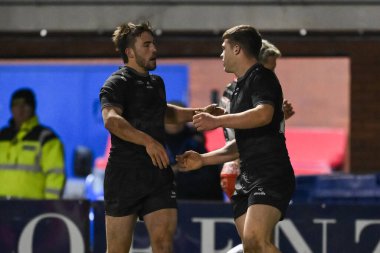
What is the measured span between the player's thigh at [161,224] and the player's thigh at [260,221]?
22.3 inches

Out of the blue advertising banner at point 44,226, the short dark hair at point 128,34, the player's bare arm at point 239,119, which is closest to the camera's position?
the player's bare arm at point 239,119

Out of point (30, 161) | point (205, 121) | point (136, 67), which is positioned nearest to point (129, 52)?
point (136, 67)

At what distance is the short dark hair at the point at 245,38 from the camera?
347 inches

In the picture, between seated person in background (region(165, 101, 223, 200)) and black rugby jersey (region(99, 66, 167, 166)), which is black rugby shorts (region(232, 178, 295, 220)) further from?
seated person in background (region(165, 101, 223, 200))

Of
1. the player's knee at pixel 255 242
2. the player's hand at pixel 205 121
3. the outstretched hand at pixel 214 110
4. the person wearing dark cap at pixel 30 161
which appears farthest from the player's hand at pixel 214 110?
the person wearing dark cap at pixel 30 161

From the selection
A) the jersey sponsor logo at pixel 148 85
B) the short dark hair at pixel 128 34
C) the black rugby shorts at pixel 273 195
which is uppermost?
the short dark hair at pixel 128 34

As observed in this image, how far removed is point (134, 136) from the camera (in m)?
8.64

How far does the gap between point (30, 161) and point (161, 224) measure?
13.0 feet

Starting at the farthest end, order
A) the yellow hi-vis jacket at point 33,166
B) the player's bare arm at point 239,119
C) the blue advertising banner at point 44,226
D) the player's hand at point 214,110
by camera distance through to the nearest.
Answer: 1. the yellow hi-vis jacket at point 33,166
2. the blue advertising banner at point 44,226
3. the player's hand at point 214,110
4. the player's bare arm at point 239,119

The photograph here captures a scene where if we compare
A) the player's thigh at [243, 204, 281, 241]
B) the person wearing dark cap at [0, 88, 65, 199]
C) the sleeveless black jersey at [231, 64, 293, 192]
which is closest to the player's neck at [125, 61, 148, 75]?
the sleeveless black jersey at [231, 64, 293, 192]

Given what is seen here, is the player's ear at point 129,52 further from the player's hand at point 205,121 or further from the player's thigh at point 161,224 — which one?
the player's thigh at point 161,224

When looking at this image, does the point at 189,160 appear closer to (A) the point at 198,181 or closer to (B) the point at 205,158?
(B) the point at 205,158

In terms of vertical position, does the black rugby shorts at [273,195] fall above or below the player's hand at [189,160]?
below

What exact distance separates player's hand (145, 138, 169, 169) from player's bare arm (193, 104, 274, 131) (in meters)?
0.33
